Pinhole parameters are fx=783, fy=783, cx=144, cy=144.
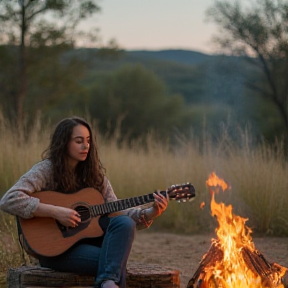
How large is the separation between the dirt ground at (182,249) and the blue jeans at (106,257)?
1.76 metres

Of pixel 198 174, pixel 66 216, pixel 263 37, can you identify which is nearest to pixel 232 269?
pixel 66 216

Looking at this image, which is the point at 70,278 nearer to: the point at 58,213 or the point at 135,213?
the point at 58,213

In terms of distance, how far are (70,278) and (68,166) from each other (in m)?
0.67

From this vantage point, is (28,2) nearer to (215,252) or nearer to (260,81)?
(260,81)

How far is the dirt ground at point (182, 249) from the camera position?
6.90 m

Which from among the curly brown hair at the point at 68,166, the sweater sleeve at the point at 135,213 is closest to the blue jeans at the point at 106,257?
the sweater sleeve at the point at 135,213

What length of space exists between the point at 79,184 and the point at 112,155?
528cm

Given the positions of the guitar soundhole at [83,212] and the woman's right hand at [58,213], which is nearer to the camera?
the woman's right hand at [58,213]

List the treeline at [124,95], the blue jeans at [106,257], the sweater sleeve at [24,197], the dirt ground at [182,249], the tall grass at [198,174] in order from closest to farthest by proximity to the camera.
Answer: the blue jeans at [106,257] → the sweater sleeve at [24,197] → the dirt ground at [182,249] → the tall grass at [198,174] → the treeline at [124,95]

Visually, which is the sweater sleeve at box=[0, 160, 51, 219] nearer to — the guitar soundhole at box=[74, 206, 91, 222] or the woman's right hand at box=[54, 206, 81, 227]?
the woman's right hand at box=[54, 206, 81, 227]

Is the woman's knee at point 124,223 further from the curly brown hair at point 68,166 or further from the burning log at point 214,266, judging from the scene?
the burning log at point 214,266

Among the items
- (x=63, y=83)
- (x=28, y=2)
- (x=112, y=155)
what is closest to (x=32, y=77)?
(x=63, y=83)

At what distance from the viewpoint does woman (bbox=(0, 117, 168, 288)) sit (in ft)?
14.4

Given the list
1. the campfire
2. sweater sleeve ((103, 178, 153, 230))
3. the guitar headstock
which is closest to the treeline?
the campfire
